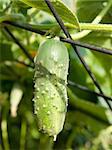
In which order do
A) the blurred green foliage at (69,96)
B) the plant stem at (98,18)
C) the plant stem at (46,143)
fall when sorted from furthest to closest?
the plant stem at (46,143), the blurred green foliage at (69,96), the plant stem at (98,18)

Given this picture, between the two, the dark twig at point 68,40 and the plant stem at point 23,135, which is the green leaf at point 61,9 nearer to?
the dark twig at point 68,40

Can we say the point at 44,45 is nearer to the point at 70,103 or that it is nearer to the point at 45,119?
the point at 45,119

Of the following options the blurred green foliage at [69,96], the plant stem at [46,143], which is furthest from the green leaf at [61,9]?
the plant stem at [46,143]

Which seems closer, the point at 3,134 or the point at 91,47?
the point at 91,47

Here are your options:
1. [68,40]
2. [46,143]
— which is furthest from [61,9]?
[46,143]

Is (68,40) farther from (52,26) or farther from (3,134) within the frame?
(3,134)

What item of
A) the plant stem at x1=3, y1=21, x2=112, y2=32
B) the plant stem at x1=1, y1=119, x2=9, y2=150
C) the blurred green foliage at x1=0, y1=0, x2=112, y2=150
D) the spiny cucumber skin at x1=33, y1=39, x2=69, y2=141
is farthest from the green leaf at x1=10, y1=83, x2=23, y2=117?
the spiny cucumber skin at x1=33, y1=39, x2=69, y2=141
